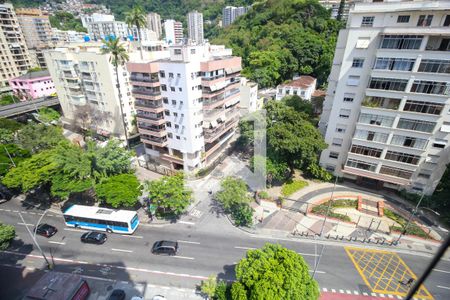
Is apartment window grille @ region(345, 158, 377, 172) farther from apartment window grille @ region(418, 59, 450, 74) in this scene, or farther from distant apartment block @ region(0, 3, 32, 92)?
distant apartment block @ region(0, 3, 32, 92)

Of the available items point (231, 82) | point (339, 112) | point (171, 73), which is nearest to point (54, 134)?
point (171, 73)

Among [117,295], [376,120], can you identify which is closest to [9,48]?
[117,295]

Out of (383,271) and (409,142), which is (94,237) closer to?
(383,271)

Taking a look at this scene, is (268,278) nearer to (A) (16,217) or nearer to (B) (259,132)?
(B) (259,132)

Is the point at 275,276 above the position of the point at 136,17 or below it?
below

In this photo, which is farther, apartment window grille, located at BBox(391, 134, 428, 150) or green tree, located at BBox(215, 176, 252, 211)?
apartment window grille, located at BBox(391, 134, 428, 150)

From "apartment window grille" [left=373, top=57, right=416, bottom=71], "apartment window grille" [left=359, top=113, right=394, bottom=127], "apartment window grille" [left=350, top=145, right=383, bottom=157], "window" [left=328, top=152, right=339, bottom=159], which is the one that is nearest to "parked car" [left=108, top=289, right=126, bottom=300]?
"window" [left=328, top=152, right=339, bottom=159]
